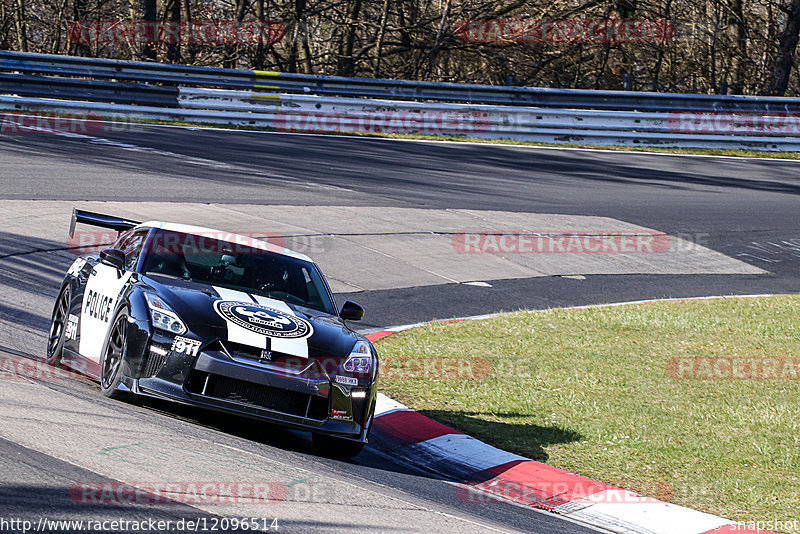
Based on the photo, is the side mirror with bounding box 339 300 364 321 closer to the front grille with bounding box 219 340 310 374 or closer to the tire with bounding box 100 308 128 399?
the front grille with bounding box 219 340 310 374

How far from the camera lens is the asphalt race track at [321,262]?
4.92 meters

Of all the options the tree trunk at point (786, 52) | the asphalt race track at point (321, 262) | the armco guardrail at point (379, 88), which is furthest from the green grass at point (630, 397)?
the tree trunk at point (786, 52)

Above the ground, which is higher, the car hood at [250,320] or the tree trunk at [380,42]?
the tree trunk at [380,42]

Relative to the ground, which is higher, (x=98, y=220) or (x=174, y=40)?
(x=174, y=40)

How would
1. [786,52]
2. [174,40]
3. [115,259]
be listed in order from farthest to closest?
1. [786,52]
2. [174,40]
3. [115,259]

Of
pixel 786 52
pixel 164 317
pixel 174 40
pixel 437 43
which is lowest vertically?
pixel 164 317

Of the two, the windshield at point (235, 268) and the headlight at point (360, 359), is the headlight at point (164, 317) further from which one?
the headlight at point (360, 359)

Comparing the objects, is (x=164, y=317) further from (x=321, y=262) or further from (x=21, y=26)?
(x=21, y=26)

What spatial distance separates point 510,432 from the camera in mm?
7367

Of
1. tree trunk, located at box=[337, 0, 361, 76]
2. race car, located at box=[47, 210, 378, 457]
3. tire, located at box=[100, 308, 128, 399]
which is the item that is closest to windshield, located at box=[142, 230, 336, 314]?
race car, located at box=[47, 210, 378, 457]

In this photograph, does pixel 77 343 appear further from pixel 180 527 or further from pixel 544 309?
pixel 544 309

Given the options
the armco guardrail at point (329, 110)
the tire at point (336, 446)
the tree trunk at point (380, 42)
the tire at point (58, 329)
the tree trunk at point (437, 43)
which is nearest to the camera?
the tire at point (336, 446)

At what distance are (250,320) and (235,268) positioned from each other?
3.49 feet

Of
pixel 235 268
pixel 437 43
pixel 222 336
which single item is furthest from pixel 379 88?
pixel 222 336
